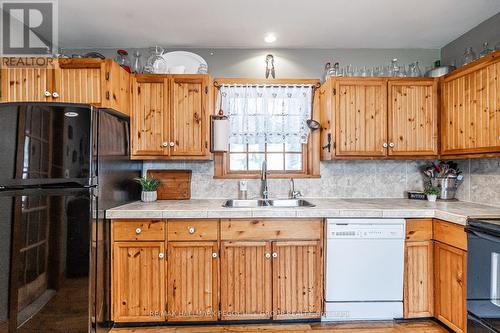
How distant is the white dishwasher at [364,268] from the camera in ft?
7.14

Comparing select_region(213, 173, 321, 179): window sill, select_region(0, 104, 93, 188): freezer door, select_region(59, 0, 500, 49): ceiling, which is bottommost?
select_region(213, 173, 321, 179): window sill

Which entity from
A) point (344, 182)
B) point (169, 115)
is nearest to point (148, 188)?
point (169, 115)

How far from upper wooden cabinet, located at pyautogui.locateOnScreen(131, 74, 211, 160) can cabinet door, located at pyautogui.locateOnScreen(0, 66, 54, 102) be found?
0.64 metres

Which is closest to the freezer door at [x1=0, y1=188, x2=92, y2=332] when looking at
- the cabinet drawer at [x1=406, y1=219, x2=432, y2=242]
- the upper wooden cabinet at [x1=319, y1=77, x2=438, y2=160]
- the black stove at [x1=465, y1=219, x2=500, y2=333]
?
the upper wooden cabinet at [x1=319, y1=77, x2=438, y2=160]

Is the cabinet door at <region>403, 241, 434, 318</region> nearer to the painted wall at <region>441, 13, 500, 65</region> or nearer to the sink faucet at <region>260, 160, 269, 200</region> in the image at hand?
the sink faucet at <region>260, 160, 269, 200</region>

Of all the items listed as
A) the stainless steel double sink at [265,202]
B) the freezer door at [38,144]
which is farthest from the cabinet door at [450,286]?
the freezer door at [38,144]

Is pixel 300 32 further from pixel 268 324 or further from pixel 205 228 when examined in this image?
pixel 268 324

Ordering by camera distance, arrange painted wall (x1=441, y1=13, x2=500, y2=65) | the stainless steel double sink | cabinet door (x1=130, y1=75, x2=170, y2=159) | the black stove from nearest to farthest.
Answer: the black stove → painted wall (x1=441, y1=13, x2=500, y2=65) → cabinet door (x1=130, y1=75, x2=170, y2=159) → the stainless steel double sink

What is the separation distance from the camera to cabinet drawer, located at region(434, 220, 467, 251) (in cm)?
192

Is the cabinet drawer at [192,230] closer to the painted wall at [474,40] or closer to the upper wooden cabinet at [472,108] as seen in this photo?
the upper wooden cabinet at [472,108]

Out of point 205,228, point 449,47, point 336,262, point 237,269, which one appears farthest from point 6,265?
point 449,47

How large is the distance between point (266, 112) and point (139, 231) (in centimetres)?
162

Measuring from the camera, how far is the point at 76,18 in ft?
7.75

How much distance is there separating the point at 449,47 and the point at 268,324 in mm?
3183
